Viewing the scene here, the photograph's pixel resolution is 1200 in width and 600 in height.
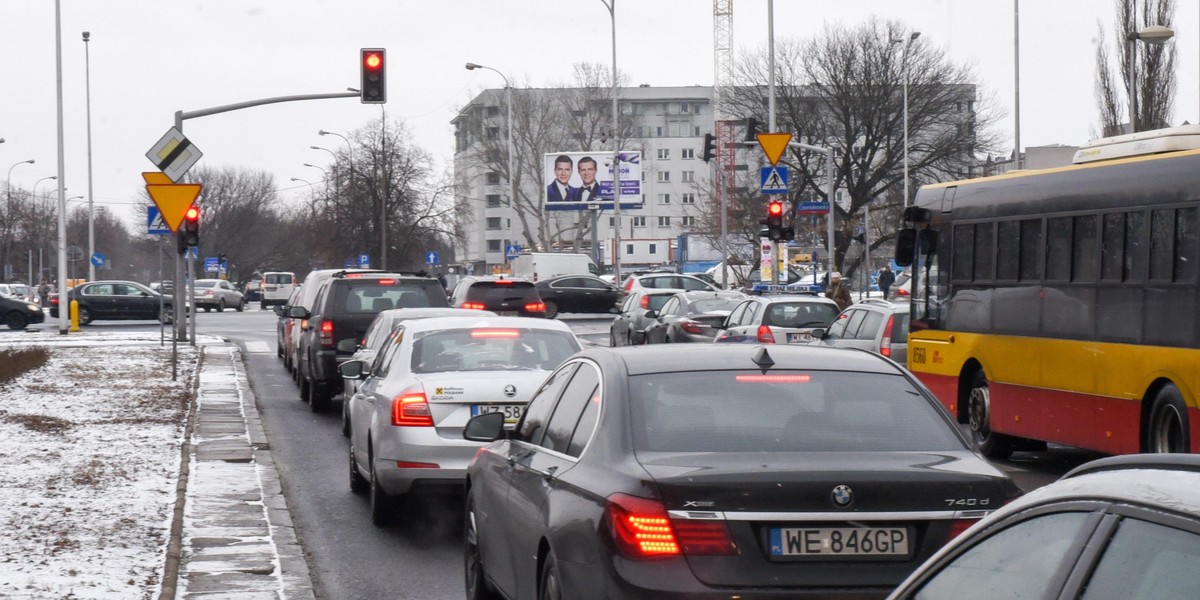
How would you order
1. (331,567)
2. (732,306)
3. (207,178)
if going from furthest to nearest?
1. (207,178)
2. (732,306)
3. (331,567)

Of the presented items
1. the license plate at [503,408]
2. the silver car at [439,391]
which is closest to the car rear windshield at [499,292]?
the silver car at [439,391]

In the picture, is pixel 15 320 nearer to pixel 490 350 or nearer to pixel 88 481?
pixel 88 481

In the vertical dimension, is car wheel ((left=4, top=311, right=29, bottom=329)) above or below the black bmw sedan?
below

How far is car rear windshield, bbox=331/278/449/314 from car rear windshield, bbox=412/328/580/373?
8865 millimetres

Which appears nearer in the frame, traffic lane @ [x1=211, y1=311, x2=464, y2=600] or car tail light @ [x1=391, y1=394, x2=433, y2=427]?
traffic lane @ [x1=211, y1=311, x2=464, y2=600]

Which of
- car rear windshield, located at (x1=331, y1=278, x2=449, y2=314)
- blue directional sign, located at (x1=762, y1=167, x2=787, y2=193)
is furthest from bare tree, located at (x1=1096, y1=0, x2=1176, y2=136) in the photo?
car rear windshield, located at (x1=331, y1=278, x2=449, y2=314)

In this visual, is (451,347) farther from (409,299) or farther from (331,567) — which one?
(409,299)

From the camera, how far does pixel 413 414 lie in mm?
10164

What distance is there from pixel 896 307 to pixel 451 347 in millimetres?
9162

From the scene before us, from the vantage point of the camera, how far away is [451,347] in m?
11.1

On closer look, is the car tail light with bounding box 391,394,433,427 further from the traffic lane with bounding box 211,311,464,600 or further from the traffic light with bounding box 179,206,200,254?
the traffic light with bounding box 179,206,200,254

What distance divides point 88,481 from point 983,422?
8141 millimetres

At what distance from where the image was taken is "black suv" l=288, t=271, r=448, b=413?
19859 mm

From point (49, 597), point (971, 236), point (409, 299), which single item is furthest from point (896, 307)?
point (49, 597)
